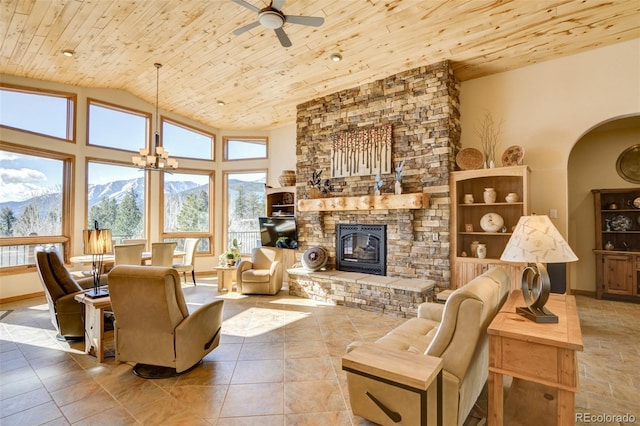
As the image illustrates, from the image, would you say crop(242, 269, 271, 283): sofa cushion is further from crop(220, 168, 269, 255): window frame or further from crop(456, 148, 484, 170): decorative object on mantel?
crop(456, 148, 484, 170): decorative object on mantel

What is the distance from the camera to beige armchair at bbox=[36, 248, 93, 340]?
11.1 ft

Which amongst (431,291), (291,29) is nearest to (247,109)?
(291,29)

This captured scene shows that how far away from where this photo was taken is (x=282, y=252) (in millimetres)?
6051

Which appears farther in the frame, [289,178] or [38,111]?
[289,178]

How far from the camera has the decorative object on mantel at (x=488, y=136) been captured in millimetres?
4820

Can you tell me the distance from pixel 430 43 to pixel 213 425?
456 centimetres

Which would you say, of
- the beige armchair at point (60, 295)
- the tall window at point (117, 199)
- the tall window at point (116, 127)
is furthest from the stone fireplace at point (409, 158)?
the tall window at point (116, 127)

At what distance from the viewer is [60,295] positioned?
3.45 m

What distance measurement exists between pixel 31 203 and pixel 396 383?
658 centimetres

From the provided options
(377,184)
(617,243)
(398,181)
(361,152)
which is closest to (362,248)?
(377,184)

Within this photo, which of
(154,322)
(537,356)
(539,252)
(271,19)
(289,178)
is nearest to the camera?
(537,356)

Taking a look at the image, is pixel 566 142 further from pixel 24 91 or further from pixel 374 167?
pixel 24 91

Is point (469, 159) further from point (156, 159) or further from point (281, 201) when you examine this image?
point (156, 159)
